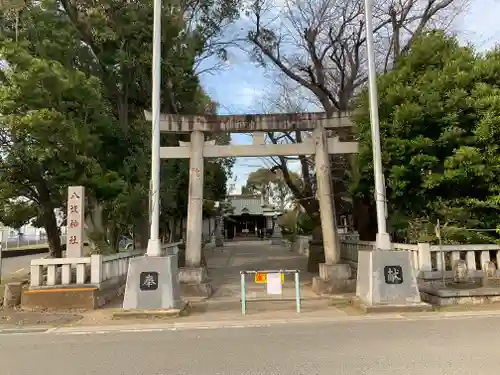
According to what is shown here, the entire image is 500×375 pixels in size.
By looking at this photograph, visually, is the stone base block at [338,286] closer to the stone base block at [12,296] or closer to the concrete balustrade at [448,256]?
the concrete balustrade at [448,256]

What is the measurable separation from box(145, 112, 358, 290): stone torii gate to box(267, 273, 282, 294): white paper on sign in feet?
13.6

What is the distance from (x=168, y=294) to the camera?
35.3 ft

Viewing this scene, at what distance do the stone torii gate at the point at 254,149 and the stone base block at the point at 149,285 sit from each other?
3746 mm

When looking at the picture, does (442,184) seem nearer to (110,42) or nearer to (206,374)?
(206,374)

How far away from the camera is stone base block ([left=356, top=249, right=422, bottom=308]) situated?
1077cm

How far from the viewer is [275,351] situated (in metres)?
7.09

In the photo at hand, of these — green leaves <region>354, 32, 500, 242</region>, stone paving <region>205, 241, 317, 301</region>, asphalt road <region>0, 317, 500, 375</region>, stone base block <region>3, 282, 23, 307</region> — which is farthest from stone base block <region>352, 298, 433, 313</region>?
stone base block <region>3, 282, 23, 307</region>

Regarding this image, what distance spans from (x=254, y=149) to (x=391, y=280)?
239 inches

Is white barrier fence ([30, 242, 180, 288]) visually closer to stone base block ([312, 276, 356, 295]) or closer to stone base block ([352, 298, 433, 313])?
stone base block ([312, 276, 356, 295])

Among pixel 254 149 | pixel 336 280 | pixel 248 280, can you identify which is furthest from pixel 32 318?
pixel 248 280

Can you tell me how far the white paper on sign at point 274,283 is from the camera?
1085 centimetres

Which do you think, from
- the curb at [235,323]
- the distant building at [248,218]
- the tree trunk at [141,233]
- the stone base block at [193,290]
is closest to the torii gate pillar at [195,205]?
the stone base block at [193,290]

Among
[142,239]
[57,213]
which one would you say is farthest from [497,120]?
[57,213]

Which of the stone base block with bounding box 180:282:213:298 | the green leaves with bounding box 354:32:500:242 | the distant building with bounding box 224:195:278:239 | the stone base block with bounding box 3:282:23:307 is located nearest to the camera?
the stone base block with bounding box 3:282:23:307
